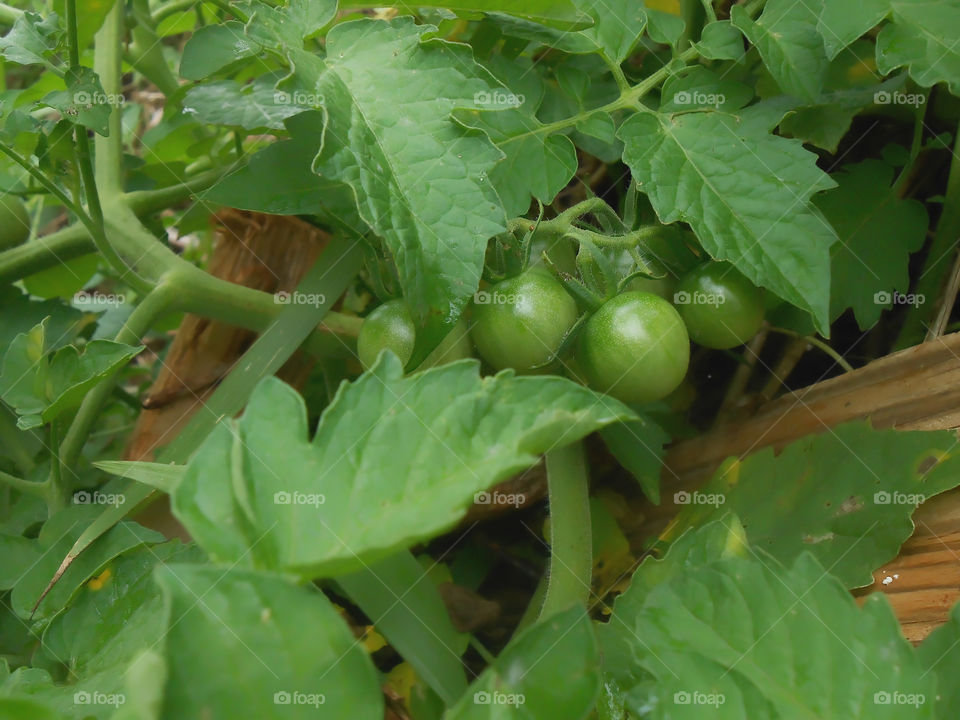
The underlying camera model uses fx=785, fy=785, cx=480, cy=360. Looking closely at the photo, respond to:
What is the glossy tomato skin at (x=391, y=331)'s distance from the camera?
952mm

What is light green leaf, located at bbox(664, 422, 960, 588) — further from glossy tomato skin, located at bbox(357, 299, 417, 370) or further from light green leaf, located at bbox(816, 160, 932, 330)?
glossy tomato skin, located at bbox(357, 299, 417, 370)

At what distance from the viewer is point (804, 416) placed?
112 cm

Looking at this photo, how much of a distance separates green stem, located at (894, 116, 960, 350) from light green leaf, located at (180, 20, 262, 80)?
1.02 metres

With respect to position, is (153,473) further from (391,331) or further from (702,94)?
A: (702,94)

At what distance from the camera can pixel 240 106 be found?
112 cm

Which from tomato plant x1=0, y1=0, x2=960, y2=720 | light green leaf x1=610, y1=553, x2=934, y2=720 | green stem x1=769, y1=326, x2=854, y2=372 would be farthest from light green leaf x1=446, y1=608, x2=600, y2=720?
green stem x1=769, y1=326, x2=854, y2=372

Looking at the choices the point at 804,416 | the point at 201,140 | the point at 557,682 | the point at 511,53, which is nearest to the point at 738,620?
the point at 557,682

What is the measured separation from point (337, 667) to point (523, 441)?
0.21m

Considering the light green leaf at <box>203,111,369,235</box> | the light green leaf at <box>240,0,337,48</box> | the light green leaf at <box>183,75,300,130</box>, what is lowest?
the light green leaf at <box>203,111,369,235</box>

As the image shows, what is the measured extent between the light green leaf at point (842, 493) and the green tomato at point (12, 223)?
1.18m

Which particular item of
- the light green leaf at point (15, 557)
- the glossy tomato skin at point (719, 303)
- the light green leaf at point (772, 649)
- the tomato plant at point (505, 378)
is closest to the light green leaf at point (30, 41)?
the tomato plant at point (505, 378)

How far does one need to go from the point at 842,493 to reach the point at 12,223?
4.39 feet

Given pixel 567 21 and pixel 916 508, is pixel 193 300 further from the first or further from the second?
pixel 916 508

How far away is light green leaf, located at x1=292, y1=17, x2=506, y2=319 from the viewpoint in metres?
0.81
